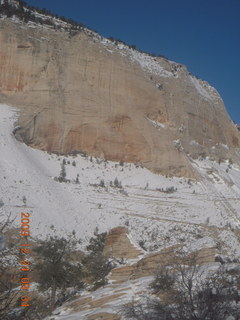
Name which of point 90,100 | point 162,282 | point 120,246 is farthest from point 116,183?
point 162,282

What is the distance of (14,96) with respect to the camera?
24875mm

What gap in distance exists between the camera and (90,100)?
26.5 metres

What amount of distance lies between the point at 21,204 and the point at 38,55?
14.1 meters

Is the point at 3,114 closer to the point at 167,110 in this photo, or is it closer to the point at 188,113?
the point at 167,110

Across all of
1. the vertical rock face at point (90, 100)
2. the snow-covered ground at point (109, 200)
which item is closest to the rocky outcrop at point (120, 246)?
the snow-covered ground at point (109, 200)

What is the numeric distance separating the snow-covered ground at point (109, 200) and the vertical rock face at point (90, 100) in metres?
1.26

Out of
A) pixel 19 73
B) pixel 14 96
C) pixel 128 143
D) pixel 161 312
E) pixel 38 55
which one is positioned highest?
pixel 38 55

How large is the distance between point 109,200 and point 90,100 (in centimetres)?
930

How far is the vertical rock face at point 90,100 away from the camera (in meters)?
24.8

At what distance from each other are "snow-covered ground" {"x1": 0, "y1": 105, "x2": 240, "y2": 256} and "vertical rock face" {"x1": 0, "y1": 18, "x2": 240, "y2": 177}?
4.12 feet

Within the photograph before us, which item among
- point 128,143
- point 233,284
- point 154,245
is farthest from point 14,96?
point 233,284

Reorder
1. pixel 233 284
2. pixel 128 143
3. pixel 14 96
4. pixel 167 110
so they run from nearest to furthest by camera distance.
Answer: pixel 233 284
pixel 14 96
pixel 128 143
pixel 167 110
